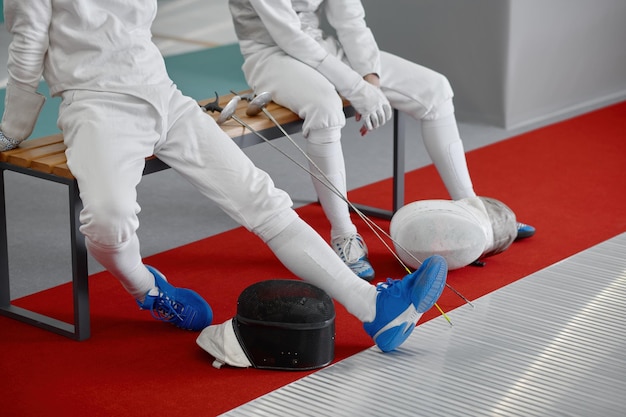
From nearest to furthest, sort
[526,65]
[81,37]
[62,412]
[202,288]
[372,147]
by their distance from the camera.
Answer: [62,412] → [81,37] → [202,288] → [372,147] → [526,65]

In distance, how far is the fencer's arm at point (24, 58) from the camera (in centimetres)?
223

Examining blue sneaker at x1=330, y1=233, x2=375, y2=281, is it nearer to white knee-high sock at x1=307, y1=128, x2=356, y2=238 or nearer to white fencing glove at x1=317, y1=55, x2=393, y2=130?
white knee-high sock at x1=307, y1=128, x2=356, y2=238

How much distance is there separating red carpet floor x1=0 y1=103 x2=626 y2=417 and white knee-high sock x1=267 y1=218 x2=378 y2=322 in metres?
0.14

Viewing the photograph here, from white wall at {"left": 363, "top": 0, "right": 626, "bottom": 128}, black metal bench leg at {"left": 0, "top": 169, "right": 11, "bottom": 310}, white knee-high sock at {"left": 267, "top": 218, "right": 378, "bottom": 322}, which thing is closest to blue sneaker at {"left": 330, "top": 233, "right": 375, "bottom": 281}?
white knee-high sock at {"left": 267, "top": 218, "right": 378, "bottom": 322}

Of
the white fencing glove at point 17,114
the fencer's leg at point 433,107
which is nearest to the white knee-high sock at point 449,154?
the fencer's leg at point 433,107

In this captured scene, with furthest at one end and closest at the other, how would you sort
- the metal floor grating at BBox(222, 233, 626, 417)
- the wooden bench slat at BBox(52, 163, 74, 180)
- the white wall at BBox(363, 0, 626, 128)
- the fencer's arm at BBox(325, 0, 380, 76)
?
the white wall at BBox(363, 0, 626, 128) → the fencer's arm at BBox(325, 0, 380, 76) → the wooden bench slat at BBox(52, 163, 74, 180) → the metal floor grating at BBox(222, 233, 626, 417)

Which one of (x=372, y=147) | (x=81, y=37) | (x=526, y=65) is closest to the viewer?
(x=81, y=37)

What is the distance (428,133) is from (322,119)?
0.43 meters

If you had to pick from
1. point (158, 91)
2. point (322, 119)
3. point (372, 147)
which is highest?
point (158, 91)

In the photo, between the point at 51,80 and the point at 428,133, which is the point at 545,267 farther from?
the point at 51,80

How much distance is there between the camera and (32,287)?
273 centimetres

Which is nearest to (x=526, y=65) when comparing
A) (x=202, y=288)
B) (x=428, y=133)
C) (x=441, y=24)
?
(x=441, y=24)

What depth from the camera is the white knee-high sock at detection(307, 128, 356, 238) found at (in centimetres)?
280

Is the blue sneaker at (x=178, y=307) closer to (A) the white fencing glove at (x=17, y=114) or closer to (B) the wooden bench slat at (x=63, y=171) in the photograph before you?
(B) the wooden bench slat at (x=63, y=171)
